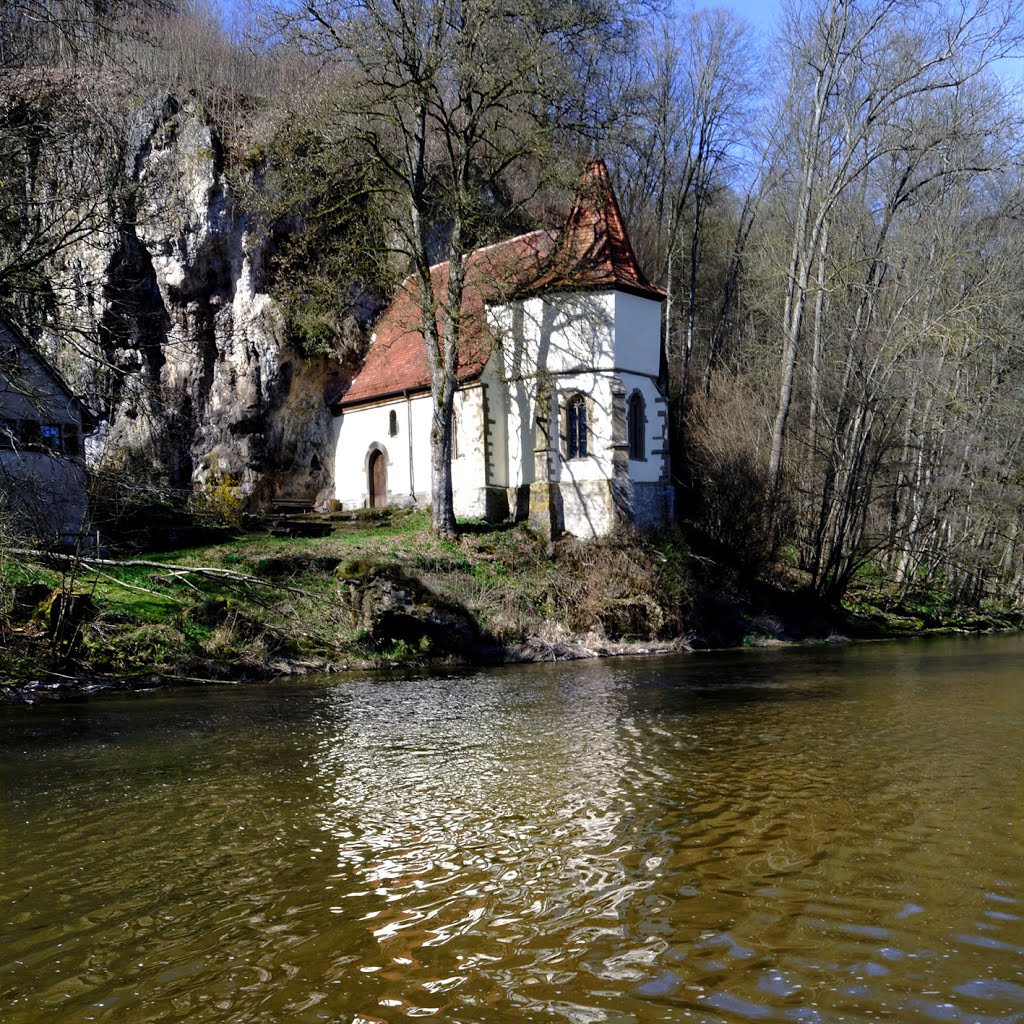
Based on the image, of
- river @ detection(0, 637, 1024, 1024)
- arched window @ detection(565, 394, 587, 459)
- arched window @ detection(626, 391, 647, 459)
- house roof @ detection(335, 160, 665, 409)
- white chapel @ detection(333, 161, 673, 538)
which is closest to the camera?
river @ detection(0, 637, 1024, 1024)

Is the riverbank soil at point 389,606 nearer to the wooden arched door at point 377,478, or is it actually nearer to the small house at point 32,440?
the small house at point 32,440

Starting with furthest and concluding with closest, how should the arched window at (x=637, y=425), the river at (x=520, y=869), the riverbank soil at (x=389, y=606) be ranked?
the arched window at (x=637, y=425) → the riverbank soil at (x=389, y=606) → the river at (x=520, y=869)

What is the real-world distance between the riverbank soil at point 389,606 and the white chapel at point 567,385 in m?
1.43

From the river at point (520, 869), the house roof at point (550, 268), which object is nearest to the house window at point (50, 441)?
the river at point (520, 869)

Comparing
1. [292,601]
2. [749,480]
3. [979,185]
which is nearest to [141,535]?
[292,601]

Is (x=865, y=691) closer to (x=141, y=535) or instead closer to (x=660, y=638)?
(x=660, y=638)

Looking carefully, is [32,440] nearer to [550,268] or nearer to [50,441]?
[50,441]

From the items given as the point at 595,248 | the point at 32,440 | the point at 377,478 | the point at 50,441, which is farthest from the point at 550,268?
the point at 32,440

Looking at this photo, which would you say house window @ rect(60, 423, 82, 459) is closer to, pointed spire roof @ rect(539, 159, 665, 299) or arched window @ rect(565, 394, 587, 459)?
arched window @ rect(565, 394, 587, 459)

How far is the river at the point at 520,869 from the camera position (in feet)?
12.9

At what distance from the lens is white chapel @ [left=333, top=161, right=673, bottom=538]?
24938 mm

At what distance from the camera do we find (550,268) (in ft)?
83.2

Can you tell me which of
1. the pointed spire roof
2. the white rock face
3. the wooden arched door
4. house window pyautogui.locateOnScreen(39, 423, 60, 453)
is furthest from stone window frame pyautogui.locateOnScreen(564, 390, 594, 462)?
house window pyautogui.locateOnScreen(39, 423, 60, 453)

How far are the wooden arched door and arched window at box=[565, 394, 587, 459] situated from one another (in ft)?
21.7
